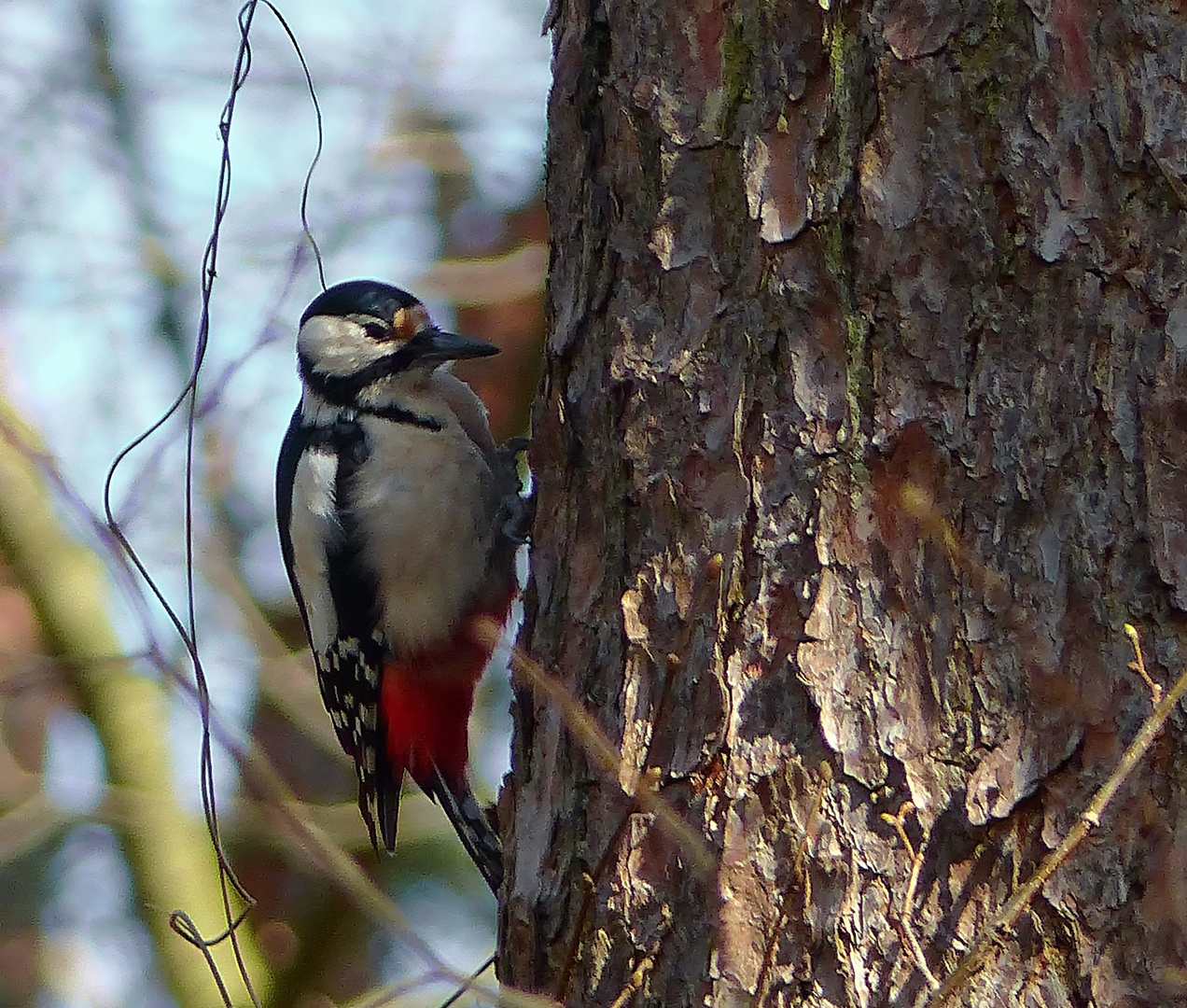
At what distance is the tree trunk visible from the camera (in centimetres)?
162

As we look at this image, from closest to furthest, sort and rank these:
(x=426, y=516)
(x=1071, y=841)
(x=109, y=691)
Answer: (x=1071, y=841)
(x=426, y=516)
(x=109, y=691)

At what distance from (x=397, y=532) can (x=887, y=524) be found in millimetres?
1886

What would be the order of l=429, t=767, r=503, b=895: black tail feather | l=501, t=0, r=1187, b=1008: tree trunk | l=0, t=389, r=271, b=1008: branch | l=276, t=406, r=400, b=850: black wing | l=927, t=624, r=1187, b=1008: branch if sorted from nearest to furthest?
l=927, t=624, r=1187, b=1008: branch → l=501, t=0, r=1187, b=1008: tree trunk → l=429, t=767, r=503, b=895: black tail feather → l=276, t=406, r=400, b=850: black wing → l=0, t=389, r=271, b=1008: branch

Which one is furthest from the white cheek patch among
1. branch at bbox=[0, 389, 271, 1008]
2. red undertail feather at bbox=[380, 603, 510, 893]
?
branch at bbox=[0, 389, 271, 1008]

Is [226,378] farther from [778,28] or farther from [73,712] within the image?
[73,712]

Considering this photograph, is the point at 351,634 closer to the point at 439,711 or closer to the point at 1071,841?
the point at 439,711

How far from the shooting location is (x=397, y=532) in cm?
345

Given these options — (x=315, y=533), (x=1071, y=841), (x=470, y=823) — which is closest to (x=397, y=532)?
(x=315, y=533)

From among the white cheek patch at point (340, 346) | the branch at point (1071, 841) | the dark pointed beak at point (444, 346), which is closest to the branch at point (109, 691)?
the white cheek patch at point (340, 346)

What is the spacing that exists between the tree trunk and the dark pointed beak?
1.41 meters

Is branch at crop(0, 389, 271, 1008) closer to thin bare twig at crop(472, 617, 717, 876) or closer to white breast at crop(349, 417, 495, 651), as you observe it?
white breast at crop(349, 417, 495, 651)

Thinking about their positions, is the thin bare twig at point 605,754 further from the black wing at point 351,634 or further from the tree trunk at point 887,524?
the black wing at point 351,634

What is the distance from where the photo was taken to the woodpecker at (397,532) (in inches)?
134

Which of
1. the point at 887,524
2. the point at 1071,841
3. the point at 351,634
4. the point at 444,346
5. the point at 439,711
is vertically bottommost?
the point at 439,711
